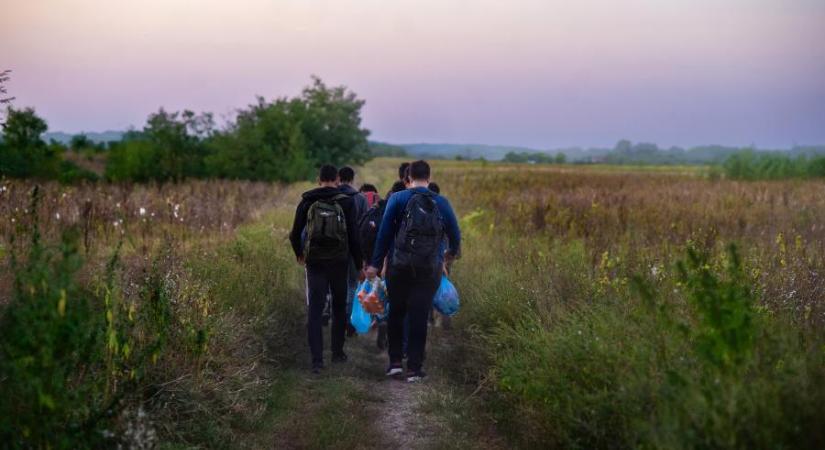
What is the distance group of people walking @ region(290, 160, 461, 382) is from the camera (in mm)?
7617

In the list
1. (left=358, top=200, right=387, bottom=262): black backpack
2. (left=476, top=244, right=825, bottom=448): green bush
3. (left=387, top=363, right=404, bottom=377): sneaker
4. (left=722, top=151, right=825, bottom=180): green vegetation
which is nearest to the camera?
(left=476, top=244, right=825, bottom=448): green bush

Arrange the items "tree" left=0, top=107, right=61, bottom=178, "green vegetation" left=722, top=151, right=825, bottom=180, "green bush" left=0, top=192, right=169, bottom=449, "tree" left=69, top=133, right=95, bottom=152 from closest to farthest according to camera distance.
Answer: "green bush" left=0, top=192, right=169, bottom=449
"tree" left=0, top=107, right=61, bottom=178
"green vegetation" left=722, top=151, right=825, bottom=180
"tree" left=69, top=133, right=95, bottom=152

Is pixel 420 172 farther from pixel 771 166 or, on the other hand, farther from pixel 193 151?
pixel 771 166

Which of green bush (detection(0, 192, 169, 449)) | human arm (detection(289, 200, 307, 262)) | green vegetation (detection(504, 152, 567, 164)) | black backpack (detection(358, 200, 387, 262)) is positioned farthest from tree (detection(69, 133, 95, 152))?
green vegetation (detection(504, 152, 567, 164))

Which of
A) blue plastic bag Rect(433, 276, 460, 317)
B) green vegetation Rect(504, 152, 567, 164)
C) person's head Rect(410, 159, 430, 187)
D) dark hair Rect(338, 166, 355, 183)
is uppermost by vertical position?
person's head Rect(410, 159, 430, 187)

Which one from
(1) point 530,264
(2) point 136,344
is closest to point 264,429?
(2) point 136,344

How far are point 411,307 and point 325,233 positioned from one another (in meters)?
1.12

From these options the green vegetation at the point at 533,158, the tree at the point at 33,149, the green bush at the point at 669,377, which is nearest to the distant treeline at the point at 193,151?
the tree at the point at 33,149

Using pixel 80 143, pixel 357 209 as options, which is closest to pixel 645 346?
pixel 357 209

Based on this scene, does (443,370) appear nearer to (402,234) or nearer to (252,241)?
(402,234)

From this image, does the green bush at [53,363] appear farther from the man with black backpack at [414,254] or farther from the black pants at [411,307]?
the black pants at [411,307]

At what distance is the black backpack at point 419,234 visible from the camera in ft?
24.7

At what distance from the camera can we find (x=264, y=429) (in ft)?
20.7

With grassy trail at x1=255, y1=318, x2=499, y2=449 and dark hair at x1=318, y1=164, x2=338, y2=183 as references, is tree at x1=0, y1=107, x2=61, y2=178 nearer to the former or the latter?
dark hair at x1=318, y1=164, x2=338, y2=183
